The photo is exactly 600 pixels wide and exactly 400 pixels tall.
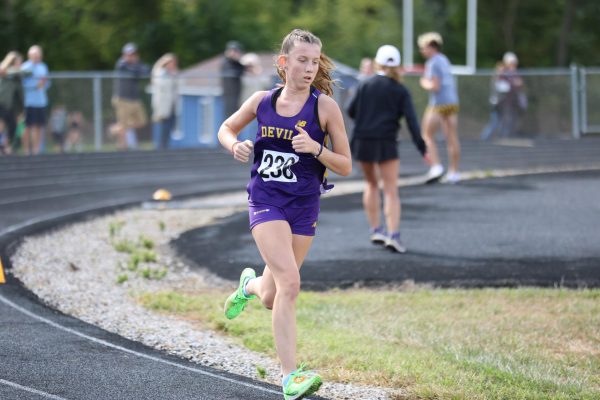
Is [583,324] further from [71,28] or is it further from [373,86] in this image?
[71,28]

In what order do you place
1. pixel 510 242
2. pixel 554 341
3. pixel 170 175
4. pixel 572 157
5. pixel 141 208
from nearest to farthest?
1. pixel 554 341
2. pixel 510 242
3. pixel 141 208
4. pixel 170 175
5. pixel 572 157

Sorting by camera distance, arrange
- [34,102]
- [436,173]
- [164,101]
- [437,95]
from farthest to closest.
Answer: [164,101] < [34,102] < [437,95] < [436,173]

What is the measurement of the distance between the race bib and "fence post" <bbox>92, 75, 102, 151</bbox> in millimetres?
17322

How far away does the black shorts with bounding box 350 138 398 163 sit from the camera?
12.2 meters

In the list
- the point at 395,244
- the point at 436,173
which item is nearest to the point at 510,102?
the point at 436,173

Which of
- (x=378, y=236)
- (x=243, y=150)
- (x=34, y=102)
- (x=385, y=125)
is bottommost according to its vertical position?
(x=378, y=236)

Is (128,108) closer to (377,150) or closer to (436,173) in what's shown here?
(436,173)

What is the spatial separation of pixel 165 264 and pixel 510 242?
3489 millimetres

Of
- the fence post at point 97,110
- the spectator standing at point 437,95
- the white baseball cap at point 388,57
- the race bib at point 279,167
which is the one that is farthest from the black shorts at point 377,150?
the fence post at point 97,110

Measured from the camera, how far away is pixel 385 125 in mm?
12227

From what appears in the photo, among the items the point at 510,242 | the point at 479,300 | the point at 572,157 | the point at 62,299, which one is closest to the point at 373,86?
the point at 510,242

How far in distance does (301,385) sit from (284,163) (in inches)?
48.4

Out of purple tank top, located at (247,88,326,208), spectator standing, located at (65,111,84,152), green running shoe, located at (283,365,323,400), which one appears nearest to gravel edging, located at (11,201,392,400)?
green running shoe, located at (283,365,323,400)

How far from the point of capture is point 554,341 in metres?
8.54
